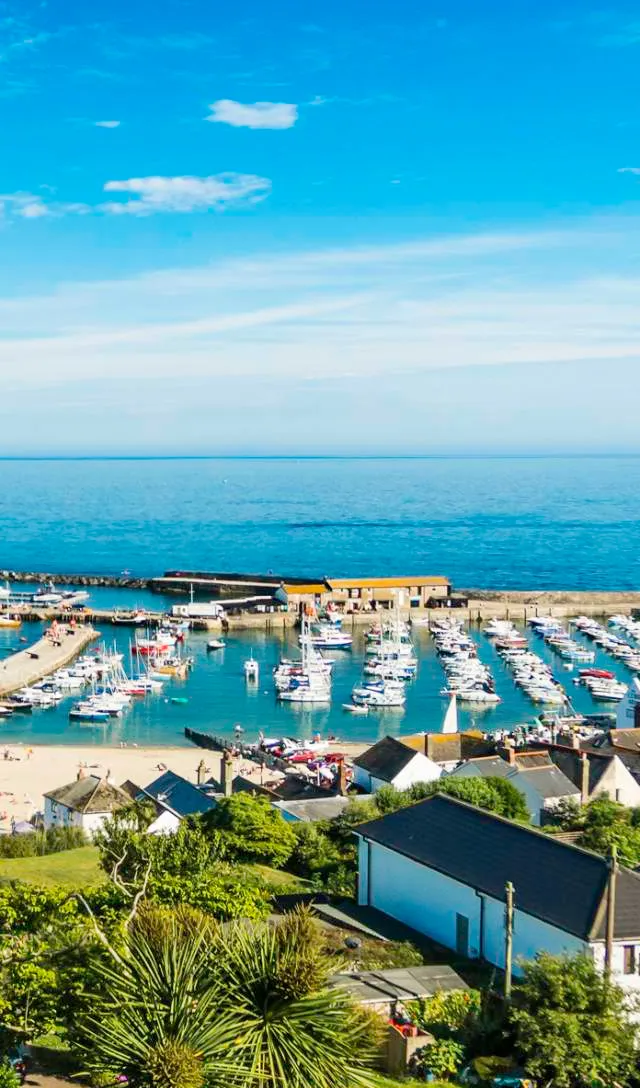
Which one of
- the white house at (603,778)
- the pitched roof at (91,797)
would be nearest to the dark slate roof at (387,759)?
the white house at (603,778)

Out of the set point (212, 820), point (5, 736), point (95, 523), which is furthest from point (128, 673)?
point (95, 523)

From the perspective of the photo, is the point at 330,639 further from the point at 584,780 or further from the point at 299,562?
the point at 299,562

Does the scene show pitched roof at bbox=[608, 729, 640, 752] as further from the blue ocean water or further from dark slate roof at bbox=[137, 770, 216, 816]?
the blue ocean water

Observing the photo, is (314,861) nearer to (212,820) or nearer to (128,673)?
(212,820)

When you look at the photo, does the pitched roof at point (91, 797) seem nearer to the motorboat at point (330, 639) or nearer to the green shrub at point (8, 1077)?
the green shrub at point (8, 1077)

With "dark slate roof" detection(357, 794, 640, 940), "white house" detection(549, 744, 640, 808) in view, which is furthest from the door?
"white house" detection(549, 744, 640, 808)

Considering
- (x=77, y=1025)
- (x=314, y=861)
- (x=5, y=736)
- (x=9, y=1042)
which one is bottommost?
(x=5, y=736)
